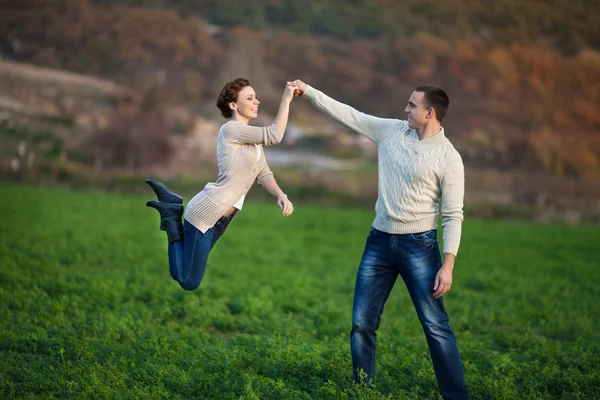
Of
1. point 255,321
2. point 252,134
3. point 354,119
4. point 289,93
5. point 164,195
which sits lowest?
point 255,321

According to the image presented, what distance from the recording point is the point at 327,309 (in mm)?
10312

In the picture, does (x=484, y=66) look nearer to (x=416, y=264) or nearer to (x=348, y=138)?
(x=348, y=138)

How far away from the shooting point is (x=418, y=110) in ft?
19.6

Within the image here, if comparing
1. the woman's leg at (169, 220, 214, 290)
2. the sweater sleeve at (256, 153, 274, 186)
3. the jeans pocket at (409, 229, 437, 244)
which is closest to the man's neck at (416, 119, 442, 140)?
the jeans pocket at (409, 229, 437, 244)

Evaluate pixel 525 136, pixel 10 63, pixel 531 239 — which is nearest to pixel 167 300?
pixel 531 239

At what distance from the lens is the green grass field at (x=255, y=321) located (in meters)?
6.71

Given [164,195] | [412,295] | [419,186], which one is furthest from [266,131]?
A: [412,295]

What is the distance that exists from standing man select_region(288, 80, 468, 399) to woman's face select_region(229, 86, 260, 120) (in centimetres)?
33

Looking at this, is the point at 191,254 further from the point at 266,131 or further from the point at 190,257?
the point at 266,131

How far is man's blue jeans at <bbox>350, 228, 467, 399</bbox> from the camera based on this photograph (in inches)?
236

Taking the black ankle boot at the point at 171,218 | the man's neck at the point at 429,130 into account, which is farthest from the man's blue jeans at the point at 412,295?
the black ankle boot at the point at 171,218

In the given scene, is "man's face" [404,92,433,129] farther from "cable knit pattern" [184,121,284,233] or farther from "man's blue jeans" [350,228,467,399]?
"cable knit pattern" [184,121,284,233]

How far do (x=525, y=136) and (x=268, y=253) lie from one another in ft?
63.0

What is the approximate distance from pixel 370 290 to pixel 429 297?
45 centimetres
